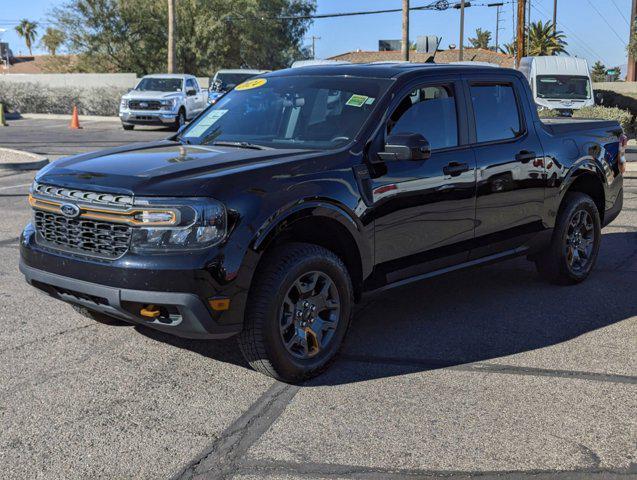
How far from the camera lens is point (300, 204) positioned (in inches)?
172

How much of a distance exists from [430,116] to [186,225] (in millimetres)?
2148

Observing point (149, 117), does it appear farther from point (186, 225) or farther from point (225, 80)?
point (186, 225)

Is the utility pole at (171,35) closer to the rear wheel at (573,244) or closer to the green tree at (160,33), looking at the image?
Answer: the green tree at (160,33)

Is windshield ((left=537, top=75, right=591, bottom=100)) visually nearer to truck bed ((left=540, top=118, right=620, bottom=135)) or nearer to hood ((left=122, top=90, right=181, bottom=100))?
hood ((left=122, top=90, right=181, bottom=100))

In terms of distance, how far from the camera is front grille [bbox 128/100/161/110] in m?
25.7

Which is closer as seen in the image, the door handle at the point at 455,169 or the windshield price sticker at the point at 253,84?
the door handle at the point at 455,169

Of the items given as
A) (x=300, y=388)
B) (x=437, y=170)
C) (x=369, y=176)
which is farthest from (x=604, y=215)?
(x=300, y=388)

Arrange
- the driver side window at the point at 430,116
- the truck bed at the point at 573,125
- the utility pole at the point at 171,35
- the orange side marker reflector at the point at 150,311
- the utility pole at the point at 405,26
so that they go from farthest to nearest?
the utility pole at the point at 171,35 → the utility pole at the point at 405,26 → the truck bed at the point at 573,125 → the driver side window at the point at 430,116 → the orange side marker reflector at the point at 150,311

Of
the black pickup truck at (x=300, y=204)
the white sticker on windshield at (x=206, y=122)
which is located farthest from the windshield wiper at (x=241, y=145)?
the white sticker on windshield at (x=206, y=122)

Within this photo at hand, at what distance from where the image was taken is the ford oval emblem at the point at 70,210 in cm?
430

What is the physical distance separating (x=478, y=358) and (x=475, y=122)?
1.80 meters

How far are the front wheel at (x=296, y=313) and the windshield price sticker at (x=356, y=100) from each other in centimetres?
111

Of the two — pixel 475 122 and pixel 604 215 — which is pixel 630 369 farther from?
pixel 604 215

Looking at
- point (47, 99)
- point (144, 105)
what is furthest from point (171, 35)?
point (144, 105)
